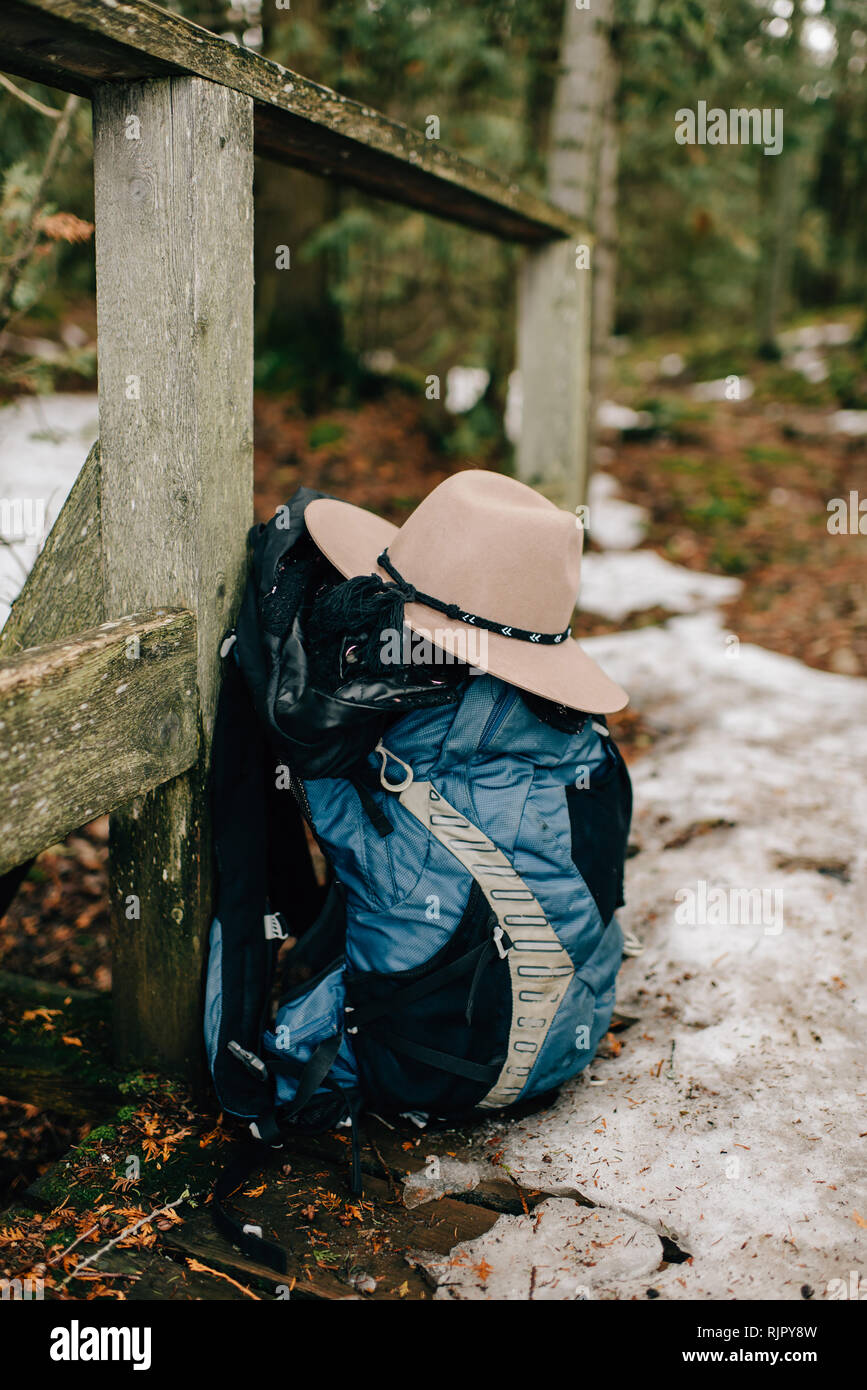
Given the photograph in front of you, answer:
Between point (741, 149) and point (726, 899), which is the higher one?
point (741, 149)

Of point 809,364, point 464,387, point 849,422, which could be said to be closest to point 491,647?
point 464,387

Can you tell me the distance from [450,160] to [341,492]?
423 centimetres

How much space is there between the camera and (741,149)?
12.3 meters

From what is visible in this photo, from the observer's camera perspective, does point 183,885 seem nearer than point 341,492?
Yes

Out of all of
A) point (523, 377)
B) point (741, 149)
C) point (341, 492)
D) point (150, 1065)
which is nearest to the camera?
point (150, 1065)

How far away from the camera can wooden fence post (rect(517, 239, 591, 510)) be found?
462cm

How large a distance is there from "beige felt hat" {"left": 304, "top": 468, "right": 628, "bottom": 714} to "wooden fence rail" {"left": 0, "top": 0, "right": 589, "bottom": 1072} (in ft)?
1.18

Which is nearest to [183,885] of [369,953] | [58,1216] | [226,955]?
[226,955]

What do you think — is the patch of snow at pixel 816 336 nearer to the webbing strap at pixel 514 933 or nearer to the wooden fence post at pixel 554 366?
the wooden fence post at pixel 554 366

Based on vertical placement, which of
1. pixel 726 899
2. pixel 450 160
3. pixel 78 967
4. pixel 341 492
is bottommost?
pixel 78 967

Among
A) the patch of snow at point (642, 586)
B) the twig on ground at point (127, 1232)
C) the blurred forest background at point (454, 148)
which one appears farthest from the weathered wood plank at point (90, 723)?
the patch of snow at point (642, 586)

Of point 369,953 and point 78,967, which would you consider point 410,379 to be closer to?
point 78,967

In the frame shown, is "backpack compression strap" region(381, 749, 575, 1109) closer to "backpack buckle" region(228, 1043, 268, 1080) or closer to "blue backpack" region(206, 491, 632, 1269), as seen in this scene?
"blue backpack" region(206, 491, 632, 1269)

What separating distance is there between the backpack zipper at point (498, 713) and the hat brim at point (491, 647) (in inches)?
2.8
